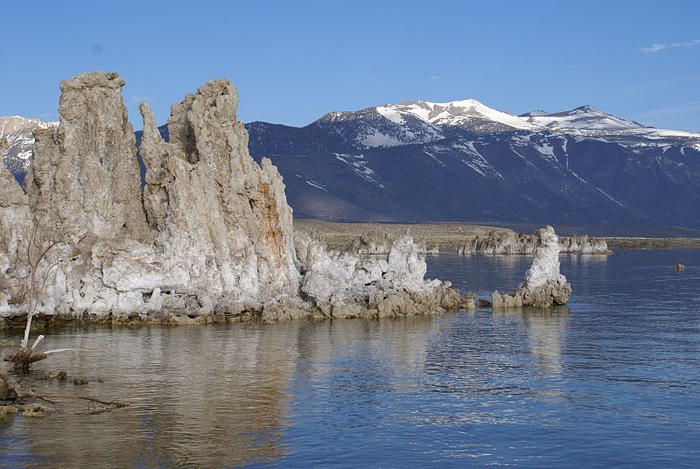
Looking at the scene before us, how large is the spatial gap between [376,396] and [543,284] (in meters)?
33.1

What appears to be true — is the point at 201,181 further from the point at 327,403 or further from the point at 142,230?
the point at 327,403

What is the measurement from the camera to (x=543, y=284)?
6550cm

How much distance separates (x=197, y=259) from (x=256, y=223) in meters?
4.61

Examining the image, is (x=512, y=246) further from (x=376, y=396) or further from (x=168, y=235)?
(x=376, y=396)

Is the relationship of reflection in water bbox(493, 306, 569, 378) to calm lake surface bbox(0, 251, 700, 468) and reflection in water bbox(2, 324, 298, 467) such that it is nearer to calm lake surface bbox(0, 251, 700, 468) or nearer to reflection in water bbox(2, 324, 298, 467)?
calm lake surface bbox(0, 251, 700, 468)

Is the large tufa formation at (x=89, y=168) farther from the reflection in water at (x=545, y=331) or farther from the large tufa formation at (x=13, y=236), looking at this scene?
the reflection in water at (x=545, y=331)

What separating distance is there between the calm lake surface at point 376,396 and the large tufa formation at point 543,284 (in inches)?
301

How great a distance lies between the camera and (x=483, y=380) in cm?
3781

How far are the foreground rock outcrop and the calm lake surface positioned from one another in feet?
9.87

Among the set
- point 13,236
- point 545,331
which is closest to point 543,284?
point 545,331

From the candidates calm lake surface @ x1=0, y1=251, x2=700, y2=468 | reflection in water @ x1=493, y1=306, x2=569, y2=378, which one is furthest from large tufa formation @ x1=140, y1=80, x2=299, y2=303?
reflection in water @ x1=493, y1=306, x2=569, y2=378

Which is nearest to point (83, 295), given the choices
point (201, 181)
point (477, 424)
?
Answer: point (201, 181)

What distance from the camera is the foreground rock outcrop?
176 feet

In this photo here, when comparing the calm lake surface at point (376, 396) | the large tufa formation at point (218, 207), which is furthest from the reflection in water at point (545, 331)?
the large tufa formation at point (218, 207)
